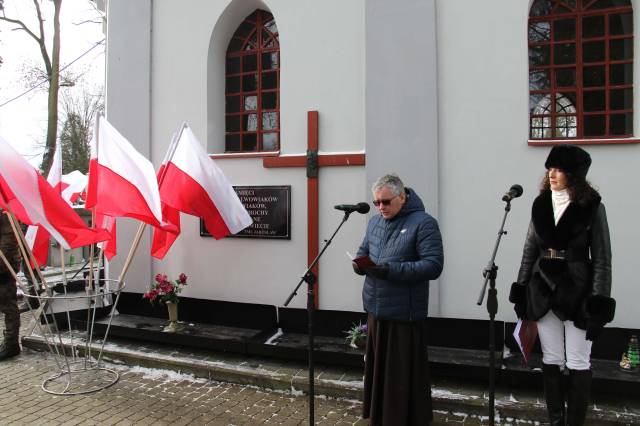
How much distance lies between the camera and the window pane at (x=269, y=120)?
614 centimetres

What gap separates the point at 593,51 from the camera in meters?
4.88

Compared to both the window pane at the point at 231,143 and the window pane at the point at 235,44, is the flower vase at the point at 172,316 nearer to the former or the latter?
the window pane at the point at 231,143

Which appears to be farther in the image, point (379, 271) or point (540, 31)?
point (540, 31)

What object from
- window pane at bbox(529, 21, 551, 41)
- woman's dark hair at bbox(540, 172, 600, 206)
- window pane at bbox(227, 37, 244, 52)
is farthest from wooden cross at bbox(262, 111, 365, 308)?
woman's dark hair at bbox(540, 172, 600, 206)

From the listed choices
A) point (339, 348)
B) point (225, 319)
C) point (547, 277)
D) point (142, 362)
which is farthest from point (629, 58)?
point (142, 362)

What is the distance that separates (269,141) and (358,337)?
9.13 feet

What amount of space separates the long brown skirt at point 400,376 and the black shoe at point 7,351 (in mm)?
4594

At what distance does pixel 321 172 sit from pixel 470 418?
2940 millimetres

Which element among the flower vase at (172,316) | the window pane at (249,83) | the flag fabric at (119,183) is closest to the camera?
the flag fabric at (119,183)

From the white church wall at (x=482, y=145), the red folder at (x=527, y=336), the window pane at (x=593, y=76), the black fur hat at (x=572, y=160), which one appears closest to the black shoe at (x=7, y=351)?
the white church wall at (x=482, y=145)

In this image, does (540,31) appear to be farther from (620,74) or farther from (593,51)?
(620,74)

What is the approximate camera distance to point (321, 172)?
5.45 meters

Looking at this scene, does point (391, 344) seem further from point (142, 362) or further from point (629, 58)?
point (629, 58)

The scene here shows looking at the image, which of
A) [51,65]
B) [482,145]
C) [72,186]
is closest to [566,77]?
[482,145]
